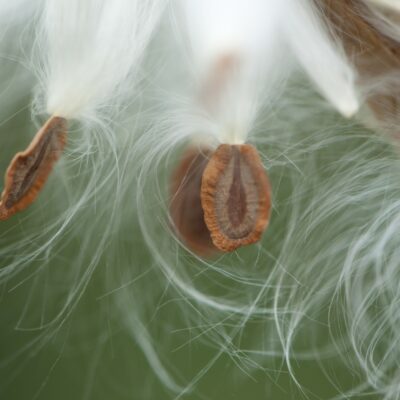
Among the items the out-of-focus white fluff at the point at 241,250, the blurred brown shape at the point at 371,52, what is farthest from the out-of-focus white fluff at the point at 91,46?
the blurred brown shape at the point at 371,52

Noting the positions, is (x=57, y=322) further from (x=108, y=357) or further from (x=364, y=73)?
(x=364, y=73)

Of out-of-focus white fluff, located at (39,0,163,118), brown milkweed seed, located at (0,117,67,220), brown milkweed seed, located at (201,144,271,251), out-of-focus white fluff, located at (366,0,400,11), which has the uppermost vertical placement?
out-of-focus white fluff, located at (39,0,163,118)

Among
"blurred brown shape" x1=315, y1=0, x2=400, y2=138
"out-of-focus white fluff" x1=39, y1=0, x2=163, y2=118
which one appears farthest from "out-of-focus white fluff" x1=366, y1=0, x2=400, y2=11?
"out-of-focus white fluff" x1=39, y1=0, x2=163, y2=118

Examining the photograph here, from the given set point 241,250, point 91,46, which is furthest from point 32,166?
point 241,250

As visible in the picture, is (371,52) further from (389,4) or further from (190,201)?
(190,201)

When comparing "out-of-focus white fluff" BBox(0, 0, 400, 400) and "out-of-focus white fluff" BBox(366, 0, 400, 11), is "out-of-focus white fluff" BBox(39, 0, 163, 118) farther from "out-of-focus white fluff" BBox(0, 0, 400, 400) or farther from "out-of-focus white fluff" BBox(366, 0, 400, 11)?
"out-of-focus white fluff" BBox(366, 0, 400, 11)

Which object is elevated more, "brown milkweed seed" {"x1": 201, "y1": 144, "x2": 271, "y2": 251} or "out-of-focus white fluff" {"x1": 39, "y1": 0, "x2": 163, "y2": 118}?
"out-of-focus white fluff" {"x1": 39, "y1": 0, "x2": 163, "y2": 118}
